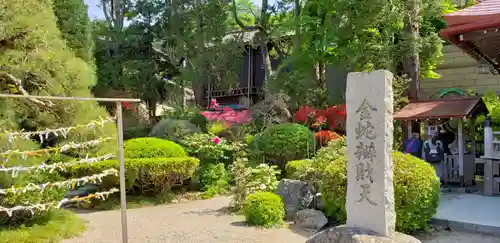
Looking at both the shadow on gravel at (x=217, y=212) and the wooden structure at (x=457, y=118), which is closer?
the shadow on gravel at (x=217, y=212)

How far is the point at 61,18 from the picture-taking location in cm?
1018

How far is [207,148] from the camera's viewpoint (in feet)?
42.9

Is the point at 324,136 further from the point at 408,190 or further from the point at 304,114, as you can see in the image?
the point at 408,190

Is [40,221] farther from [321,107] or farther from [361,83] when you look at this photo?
[321,107]

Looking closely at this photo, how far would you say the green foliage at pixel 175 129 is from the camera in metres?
14.6

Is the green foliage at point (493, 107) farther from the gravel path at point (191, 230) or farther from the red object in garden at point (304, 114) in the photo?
the gravel path at point (191, 230)

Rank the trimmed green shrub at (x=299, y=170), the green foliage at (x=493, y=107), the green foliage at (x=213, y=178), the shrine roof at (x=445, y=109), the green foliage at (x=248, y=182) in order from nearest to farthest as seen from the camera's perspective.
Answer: the trimmed green shrub at (x=299, y=170), the green foliage at (x=248, y=182), the shrine roof at (x=445, y=109), the green foliage at (x=493, y=107), the green foliage at (x=213, y=178)

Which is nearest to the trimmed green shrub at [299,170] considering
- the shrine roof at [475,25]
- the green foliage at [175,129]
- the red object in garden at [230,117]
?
the shrine roof at [475,25]

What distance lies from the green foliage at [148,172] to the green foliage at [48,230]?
7.69 feet

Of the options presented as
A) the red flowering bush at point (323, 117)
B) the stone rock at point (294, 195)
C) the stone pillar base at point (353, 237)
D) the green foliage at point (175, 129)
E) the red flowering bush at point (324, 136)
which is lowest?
the stone rock at point (294, 195)

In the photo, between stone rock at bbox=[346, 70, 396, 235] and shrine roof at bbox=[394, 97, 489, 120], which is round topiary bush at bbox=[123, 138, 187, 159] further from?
stone rock at bbox=[346, 70, 396, 235]

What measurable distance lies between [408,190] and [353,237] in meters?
2.52

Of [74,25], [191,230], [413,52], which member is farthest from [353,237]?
[413,52]

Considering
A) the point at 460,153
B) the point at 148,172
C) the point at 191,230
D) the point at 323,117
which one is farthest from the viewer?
the point at 323,117
